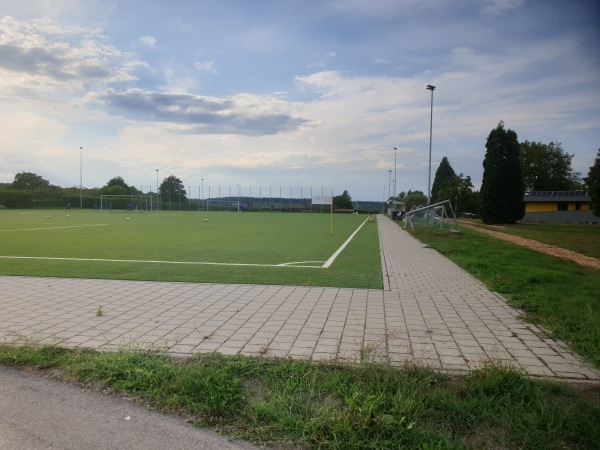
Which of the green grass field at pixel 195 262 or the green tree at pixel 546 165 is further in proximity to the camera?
the green tree at pixel 546 165

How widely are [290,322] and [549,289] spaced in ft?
16.5

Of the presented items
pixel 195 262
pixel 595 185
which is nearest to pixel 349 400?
pixel 195 262

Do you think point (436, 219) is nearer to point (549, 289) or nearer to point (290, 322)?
point (549, 289)

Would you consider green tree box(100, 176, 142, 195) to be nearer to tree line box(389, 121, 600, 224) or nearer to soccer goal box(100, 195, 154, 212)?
soccer goal box(100, 195, 154, 212)

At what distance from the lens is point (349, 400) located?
10.6ft

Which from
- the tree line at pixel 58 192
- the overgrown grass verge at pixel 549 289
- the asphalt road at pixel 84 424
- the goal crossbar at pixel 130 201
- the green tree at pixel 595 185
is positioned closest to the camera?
the asphalt road at pixel 84 424

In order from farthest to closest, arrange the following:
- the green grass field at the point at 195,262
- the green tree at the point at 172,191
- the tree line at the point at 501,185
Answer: the green tree at the point at 172,191
the tree line at the point at 501,185
the green grass field at the point at 195,262

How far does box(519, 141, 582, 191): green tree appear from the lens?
225 ft

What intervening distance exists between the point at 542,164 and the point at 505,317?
72.1 metres

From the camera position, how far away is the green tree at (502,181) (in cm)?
3791

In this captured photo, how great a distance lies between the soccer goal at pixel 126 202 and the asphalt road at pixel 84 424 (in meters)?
70.7

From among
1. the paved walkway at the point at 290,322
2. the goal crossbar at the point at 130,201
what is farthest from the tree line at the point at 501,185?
the goal crossbar at the point at 130,201

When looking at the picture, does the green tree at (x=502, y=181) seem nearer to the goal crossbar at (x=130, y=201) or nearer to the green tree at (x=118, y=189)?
the goal crossbar at (x=130, y=201)

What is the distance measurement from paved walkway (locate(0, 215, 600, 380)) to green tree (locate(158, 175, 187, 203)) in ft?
269
